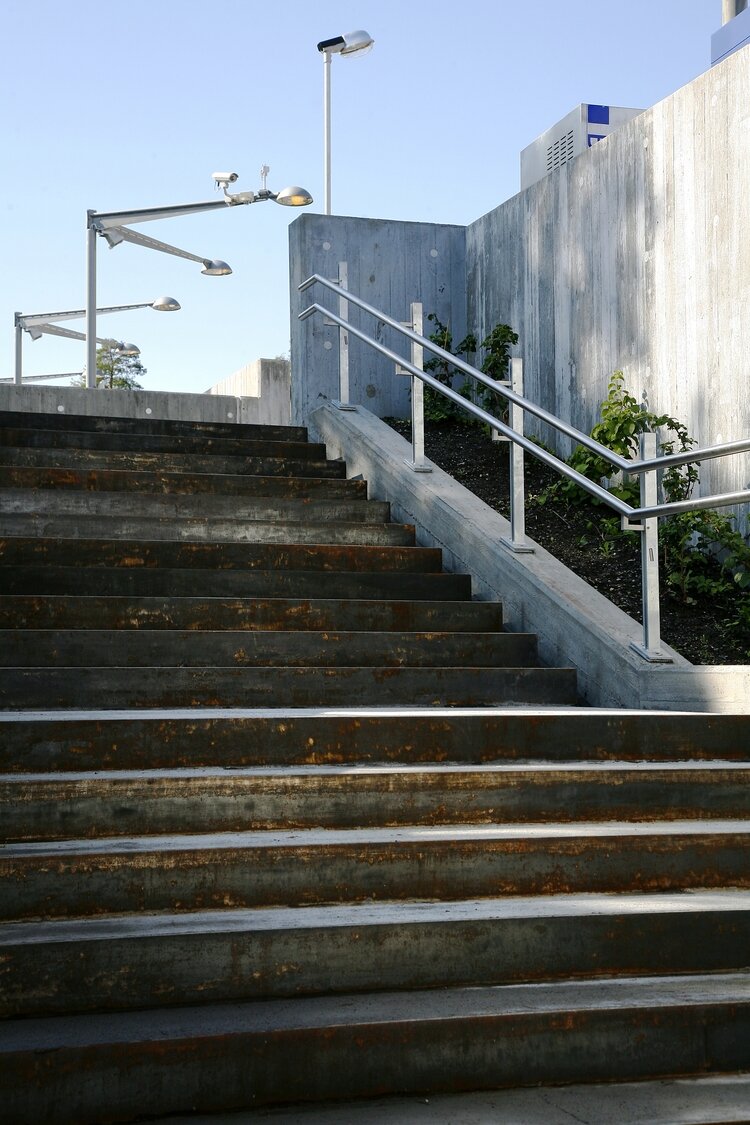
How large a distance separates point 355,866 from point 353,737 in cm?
62

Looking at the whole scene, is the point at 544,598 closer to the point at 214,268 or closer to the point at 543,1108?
the point at 543,1108

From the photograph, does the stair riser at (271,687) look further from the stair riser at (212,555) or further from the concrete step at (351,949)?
the concrete step at (351,949)

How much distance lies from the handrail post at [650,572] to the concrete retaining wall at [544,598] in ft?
0.21

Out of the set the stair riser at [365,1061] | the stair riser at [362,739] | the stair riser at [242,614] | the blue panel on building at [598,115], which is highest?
the blue panel on building at [598,115]

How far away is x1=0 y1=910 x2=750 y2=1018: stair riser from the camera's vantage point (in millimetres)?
2646

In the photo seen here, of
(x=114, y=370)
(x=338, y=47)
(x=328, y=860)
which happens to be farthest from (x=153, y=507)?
(x=114, y=370)

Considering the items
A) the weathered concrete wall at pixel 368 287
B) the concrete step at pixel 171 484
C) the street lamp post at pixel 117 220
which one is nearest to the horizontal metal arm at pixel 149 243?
the street lamp post at pixel 117 220

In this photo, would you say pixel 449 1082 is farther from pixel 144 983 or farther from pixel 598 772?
pixel 598 772

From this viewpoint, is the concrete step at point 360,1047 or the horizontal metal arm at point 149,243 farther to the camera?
the horizontal metal arm at point 149,243

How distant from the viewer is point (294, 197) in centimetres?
1472

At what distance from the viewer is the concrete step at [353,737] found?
3.45 meters

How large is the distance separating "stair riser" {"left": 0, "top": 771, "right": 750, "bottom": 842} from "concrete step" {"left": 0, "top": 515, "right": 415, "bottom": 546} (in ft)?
7.03

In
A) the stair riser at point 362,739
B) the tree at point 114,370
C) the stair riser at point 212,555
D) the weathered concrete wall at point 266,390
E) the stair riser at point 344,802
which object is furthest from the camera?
the tree at point 114,370

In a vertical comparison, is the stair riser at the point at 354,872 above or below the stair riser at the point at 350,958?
above
